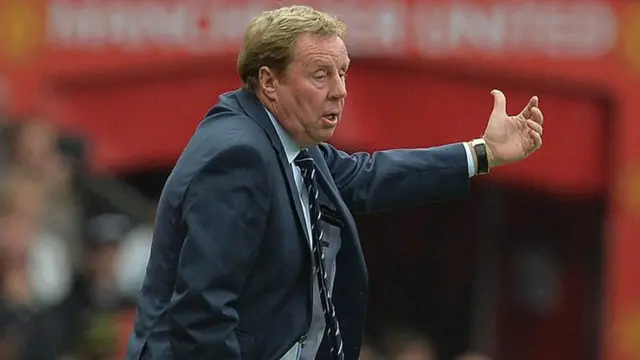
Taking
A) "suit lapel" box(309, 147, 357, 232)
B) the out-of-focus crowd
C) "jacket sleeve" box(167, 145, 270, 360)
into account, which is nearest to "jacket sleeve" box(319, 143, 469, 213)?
"suit lapel" box(309, 147, 357, 232)

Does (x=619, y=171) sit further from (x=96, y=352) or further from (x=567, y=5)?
(x=96, y=352)

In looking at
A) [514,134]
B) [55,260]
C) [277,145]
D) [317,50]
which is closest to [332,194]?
[277,145]

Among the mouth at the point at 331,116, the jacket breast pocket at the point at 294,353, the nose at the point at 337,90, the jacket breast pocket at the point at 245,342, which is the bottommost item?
the jacket breast pocket at the point at 294,353

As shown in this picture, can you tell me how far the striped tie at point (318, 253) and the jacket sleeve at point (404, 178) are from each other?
0.22m

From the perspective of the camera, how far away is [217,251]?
371cm

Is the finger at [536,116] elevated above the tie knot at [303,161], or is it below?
above

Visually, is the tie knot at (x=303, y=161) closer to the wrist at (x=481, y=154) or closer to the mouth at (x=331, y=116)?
the mouth at (x=331, y=116)

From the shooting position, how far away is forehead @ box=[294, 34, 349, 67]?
3893mm

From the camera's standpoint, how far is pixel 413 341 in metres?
8.69

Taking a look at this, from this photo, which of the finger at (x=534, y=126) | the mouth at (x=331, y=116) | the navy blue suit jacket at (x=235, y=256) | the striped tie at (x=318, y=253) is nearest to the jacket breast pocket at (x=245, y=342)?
the navy blue suit jacket at (x=235, y=256)

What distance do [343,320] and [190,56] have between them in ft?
19.6

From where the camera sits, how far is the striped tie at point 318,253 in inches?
155

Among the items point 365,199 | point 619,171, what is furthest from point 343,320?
point 619,171

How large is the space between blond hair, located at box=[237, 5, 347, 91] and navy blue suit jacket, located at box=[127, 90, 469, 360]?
0.11m
